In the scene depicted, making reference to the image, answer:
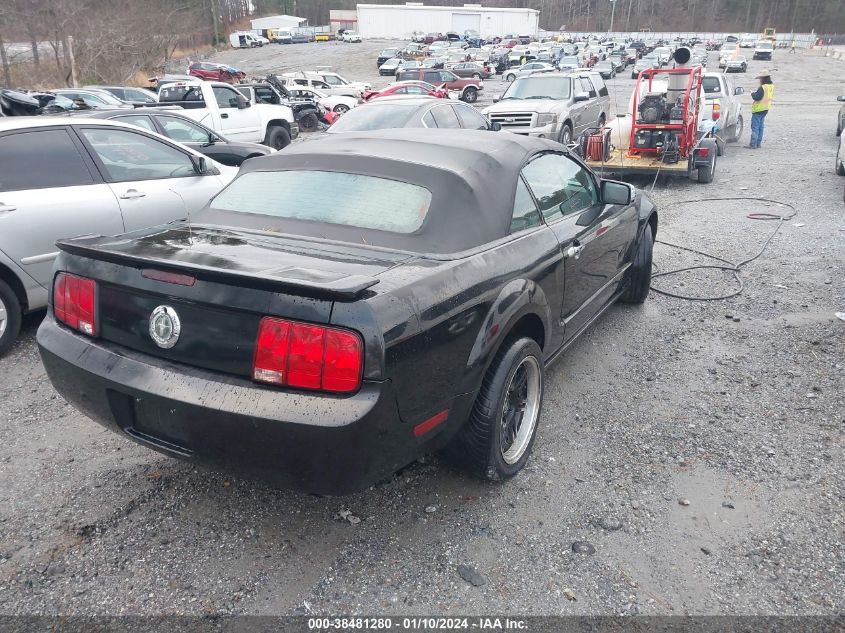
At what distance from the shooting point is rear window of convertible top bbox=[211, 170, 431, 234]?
3.13 metres

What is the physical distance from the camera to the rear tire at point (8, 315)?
453 centimetres

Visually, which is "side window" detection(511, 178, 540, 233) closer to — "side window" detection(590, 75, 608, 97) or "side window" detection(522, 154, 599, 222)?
"side window" detection(522, 154, 599, 222)

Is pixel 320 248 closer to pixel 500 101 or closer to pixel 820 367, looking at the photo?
pixel 820 367

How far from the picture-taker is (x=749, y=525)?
2.93 m

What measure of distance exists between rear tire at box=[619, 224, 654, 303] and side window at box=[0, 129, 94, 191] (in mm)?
4572

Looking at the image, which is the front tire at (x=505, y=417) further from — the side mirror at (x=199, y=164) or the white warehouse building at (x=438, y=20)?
the white warehouse building at (x=438, y=20)

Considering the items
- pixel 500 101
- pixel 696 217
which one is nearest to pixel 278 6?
pixel 500 101

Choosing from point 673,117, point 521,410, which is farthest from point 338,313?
point 673,117

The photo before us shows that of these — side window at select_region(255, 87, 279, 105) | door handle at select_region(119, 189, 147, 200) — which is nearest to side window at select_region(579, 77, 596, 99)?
side window at select_region(255, 87, 279, 105)

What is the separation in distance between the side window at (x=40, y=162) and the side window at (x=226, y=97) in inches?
359

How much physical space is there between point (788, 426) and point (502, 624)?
2.42 meters

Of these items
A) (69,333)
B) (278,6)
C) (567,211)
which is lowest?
(69,333)

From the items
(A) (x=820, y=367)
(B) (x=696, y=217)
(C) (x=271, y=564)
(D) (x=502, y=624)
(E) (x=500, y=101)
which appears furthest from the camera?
(E) (x=500, y=101)

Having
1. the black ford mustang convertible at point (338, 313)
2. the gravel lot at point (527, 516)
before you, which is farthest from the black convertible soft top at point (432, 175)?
the gravel lot at point (527, 516)
